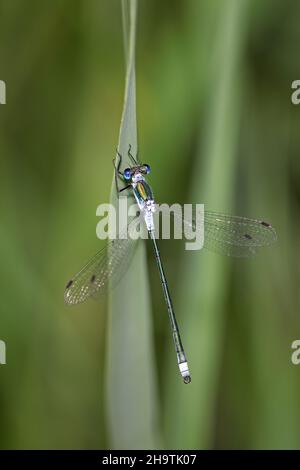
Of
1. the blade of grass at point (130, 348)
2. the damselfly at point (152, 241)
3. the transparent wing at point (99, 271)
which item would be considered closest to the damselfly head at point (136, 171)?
the damselfly at point (152, 241)

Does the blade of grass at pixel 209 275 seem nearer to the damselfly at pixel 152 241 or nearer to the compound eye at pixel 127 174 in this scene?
the damselfly at pixel 152 241

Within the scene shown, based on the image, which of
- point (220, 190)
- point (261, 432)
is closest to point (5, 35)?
point (220, 190)

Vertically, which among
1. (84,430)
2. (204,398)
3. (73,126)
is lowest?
(84,430)

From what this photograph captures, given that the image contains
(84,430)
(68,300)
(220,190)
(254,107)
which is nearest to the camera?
(220,190)

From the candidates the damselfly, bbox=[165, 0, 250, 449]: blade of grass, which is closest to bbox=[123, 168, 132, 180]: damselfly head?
the damselfly

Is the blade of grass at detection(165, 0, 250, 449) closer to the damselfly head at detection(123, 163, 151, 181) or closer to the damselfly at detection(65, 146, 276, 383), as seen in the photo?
the damselfly at detection(65, 146, 276, 383)

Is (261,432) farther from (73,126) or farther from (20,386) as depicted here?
(73,126)
